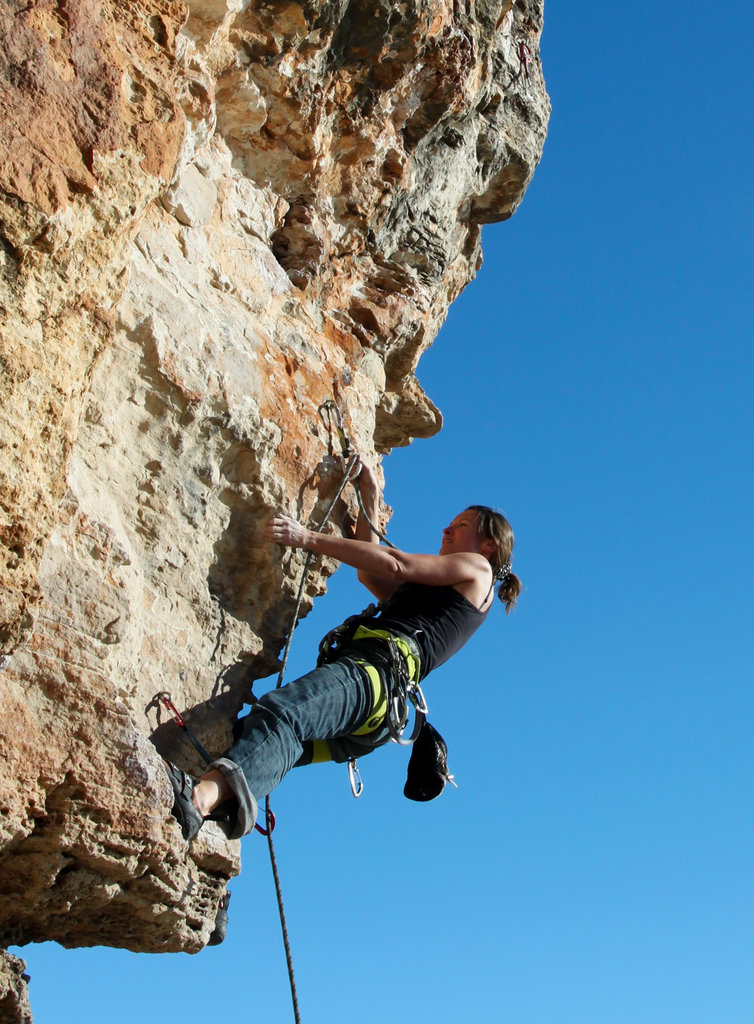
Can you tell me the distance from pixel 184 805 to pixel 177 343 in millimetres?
1804

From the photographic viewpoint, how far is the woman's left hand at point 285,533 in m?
5.12

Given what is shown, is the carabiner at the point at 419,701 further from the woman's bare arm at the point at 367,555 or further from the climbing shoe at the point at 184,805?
the climbing shoe at the point at 184,805

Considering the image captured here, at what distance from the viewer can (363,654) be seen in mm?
4996

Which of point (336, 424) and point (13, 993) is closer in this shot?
point (13, 993)

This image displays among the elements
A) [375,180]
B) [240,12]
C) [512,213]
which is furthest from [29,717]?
[512,213]

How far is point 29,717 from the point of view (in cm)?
371

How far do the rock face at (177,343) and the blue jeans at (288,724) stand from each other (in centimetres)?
32

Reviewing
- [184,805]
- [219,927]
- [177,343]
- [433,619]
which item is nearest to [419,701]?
[433,619]

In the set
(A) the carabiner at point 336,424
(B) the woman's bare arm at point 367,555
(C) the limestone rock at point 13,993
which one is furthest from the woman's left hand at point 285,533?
(C) the limestone rock at point 13,993

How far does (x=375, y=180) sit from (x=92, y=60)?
2718 mm

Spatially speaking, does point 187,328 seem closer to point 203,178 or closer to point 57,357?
point 203,178

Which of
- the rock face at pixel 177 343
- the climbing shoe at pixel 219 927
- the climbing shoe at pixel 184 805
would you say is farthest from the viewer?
the climbing shoe at pixel 219 927

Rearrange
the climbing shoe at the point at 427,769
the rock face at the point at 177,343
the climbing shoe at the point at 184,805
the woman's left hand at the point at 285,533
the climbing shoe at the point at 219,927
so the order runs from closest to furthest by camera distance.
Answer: the rock face at the point at 177,343, the climbing shoe at the point at 184,805, the climbing shoe at the point at 219,927, the woman's left hand at the point at 285,533, the climbing shoe at the point at 427,769

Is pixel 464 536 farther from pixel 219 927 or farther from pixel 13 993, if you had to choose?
pixel 13 993
